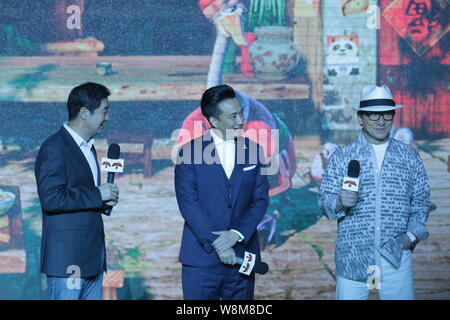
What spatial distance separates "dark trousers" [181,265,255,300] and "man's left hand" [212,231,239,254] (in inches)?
3.9

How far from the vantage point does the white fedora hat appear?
125 inches

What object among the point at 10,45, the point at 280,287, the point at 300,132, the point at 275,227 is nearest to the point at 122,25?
the point at 10,45

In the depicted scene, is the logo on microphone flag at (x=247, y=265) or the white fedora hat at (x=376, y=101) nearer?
the logo on microphone flag at (x=247, y=265)

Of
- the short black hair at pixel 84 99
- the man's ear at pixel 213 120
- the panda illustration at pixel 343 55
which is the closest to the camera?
the short black hair at pixel 84 99

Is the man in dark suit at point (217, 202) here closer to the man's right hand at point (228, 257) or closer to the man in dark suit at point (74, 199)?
the man's right hand at point (228, 257)

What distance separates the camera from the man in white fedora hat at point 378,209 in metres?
3.15

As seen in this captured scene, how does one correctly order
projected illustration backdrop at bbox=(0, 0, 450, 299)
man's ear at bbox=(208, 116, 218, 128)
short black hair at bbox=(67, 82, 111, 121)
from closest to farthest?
short black hair at bbox=(67, 82, 111, 121) → man's ear at bbox=(208, 116, 218, 128) → projected illustration backdrop at bbox=(0, 0, 450, 299)

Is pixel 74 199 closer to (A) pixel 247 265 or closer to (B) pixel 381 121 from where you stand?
(A) pixel 247 265

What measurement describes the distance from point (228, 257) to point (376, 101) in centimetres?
95

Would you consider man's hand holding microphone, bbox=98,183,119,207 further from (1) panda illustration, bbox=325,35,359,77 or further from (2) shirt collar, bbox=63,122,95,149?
(1) panda illustration, bbox=325,35,359,77

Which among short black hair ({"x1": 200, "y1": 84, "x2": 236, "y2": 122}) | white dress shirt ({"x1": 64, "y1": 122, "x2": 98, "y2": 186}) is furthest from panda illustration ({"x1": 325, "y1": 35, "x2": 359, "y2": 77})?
white dress shirt ({"x1": 64, "y1": 122, "x2": 98, "y2": 186})

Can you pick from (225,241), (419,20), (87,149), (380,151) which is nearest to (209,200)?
(225,241)

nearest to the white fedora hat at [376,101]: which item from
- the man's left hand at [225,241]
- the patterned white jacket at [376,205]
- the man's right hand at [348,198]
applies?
the patterned white jacket at [376,205]

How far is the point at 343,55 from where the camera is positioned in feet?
15.1
